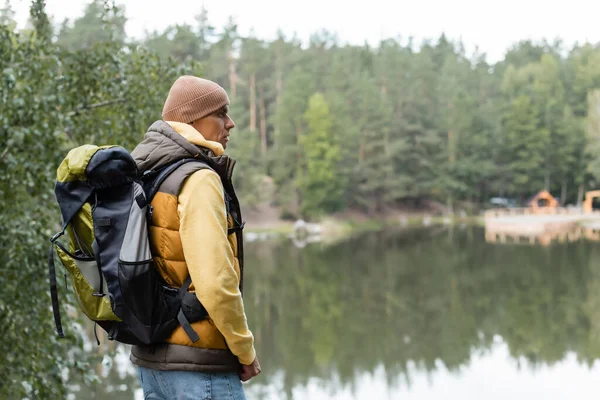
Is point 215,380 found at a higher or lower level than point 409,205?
higher

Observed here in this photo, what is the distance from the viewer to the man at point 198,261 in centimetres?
142

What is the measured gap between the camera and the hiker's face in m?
1.62

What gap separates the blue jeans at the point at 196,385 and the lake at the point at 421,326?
206 cm

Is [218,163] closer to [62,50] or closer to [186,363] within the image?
[186,363]

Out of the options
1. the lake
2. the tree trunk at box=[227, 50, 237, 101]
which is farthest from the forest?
the lake

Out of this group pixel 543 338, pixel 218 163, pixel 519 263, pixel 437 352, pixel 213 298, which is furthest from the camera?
pixel 519 263

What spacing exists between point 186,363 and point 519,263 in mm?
17840

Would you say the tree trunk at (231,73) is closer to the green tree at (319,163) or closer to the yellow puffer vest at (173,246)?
the green tree at (319,163)

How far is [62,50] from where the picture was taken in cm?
370

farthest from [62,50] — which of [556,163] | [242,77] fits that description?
[556,163]

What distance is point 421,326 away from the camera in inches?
484

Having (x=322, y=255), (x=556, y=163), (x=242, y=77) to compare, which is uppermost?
(x=242, y=77)

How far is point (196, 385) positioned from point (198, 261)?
0.26 meters

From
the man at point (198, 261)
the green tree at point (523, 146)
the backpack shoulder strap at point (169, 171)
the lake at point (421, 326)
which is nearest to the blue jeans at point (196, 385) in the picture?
the man at point (198, 261)
